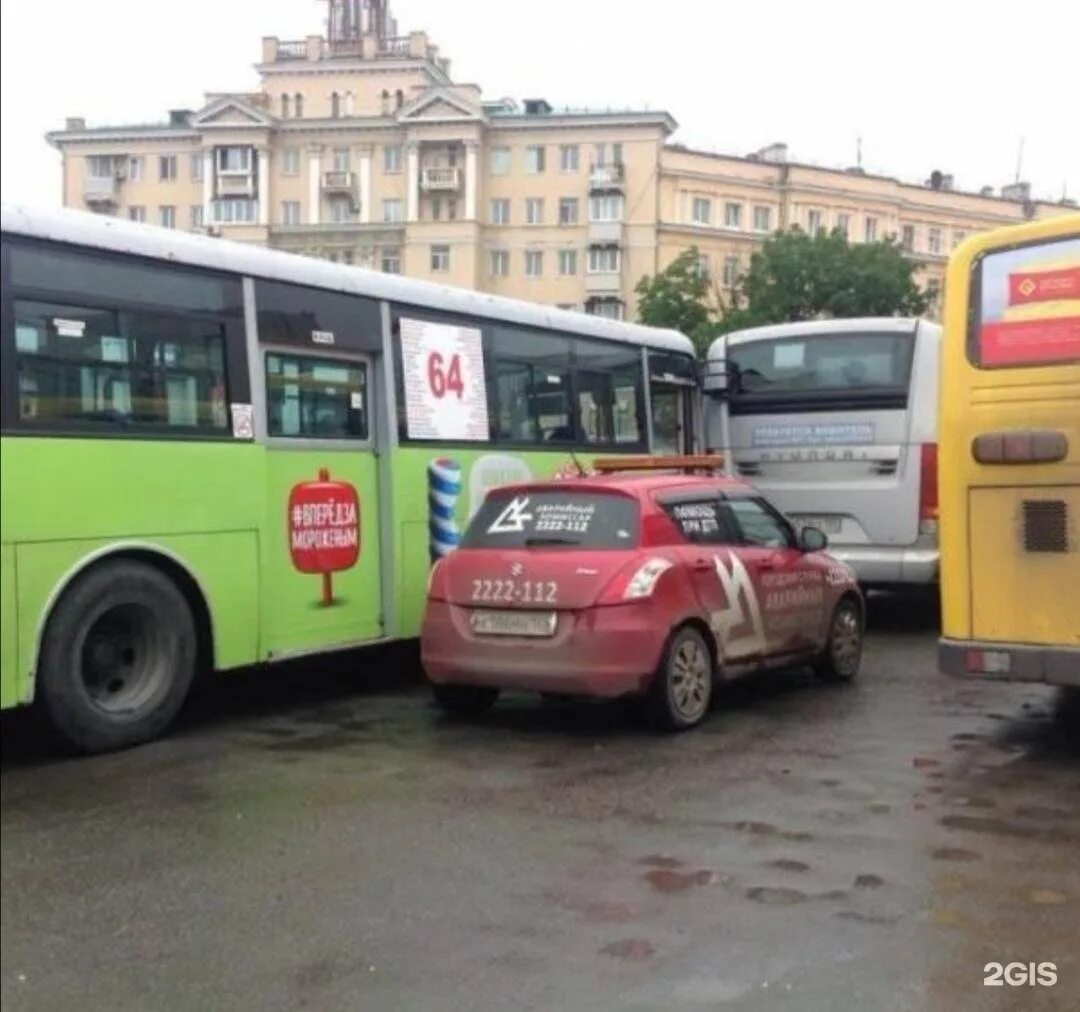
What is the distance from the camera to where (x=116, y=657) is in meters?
7.84

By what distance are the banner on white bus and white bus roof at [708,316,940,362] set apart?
4.71 metres

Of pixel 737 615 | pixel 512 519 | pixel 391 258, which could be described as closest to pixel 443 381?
pixel 512 519

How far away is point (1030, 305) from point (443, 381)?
435cm

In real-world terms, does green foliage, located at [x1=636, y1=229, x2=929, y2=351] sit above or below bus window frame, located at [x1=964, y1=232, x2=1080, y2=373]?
above

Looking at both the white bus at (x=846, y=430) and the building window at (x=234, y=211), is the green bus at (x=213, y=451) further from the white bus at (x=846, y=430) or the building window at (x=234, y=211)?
the building window at (x=234, y=211)

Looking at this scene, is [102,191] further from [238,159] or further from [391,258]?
[391,258]

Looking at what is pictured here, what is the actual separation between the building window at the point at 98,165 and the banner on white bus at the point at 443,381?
84598 mm

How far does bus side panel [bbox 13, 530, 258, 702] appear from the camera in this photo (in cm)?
705

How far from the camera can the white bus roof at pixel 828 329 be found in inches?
544

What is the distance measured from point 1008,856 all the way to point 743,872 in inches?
45.7

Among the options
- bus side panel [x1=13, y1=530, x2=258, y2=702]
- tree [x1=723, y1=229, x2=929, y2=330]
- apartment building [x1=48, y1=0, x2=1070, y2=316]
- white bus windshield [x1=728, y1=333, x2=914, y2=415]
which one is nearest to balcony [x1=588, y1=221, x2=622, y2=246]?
apartment building [x1=48, y1=0, x2=1070, y2=316]

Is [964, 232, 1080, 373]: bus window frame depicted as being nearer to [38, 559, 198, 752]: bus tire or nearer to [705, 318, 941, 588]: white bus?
[38, 559, 198, 752]: bus tire

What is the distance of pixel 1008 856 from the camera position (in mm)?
5695

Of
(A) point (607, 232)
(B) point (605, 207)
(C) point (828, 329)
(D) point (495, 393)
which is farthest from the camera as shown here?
(B) point (605, 207)
